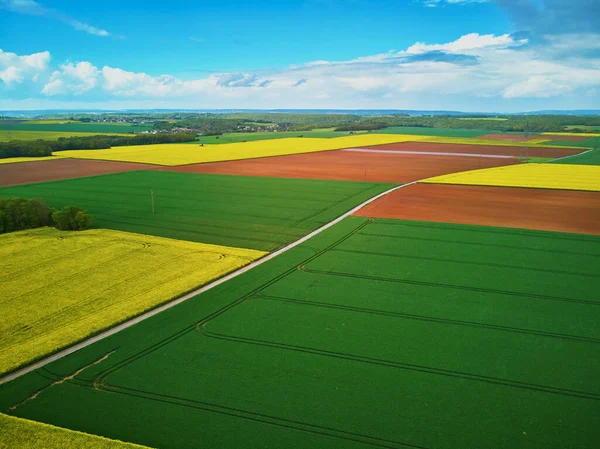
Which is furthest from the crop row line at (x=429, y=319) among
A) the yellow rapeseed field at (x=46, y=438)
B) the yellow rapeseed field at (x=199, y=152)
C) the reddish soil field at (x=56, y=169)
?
the yellow rapeseed field at (x=199, y=152)

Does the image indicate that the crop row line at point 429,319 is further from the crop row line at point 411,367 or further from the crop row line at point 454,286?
the crop row line at point 411,367

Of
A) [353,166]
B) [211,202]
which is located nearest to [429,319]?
[211,202]

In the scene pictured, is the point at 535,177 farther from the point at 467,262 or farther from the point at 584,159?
the point at 467,262

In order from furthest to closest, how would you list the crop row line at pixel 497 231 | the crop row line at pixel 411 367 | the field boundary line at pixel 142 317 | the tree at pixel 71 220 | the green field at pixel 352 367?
the tree at pixel 71 220 → the crop row line at pixel 497 231 → the field boundary line at pixel 142 317 → the crop row line at pixel 411 367 → the green field at pixel 352 367

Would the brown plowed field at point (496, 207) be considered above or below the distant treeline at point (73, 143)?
below

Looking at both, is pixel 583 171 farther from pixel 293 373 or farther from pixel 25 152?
pixel 25 152

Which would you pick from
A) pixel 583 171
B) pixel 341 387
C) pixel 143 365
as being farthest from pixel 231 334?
pixel 583 171

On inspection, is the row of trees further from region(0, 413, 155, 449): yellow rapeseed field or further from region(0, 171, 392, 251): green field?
region(0, 413, 155, 449): yellow rapeseed field

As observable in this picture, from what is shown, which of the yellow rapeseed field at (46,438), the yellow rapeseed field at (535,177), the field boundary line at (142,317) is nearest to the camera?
the yellow rapeseed field at (46,438)
